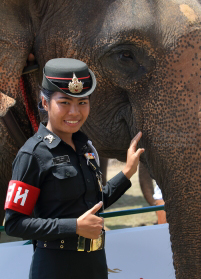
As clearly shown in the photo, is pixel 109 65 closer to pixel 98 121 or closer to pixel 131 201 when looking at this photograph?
pixel 98 121

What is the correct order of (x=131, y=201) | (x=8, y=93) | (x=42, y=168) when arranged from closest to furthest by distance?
1. (x=42, y=168)
2. (x=8, y=93)
3. (x=131, y=201)

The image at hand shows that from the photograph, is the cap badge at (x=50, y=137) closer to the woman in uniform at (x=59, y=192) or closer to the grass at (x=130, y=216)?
the woman in uniform at (x=59, y=192)

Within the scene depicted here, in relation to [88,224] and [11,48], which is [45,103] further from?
[11,48]

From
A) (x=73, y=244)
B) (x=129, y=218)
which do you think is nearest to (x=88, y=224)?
(x=73, y=244)

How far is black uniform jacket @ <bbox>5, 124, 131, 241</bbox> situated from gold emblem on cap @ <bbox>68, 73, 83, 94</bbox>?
165 mm

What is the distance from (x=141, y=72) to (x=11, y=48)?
0.61m

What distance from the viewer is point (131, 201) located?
738cm

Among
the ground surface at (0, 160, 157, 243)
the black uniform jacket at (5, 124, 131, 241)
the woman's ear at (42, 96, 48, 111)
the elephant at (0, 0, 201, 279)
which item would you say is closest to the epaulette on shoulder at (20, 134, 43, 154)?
the black uniform jacket at (5, 124, 131, 241)

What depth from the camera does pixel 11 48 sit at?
206cm

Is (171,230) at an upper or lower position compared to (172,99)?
lower

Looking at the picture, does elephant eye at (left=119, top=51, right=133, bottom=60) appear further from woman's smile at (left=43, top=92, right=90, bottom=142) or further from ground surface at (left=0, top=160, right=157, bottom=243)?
ground surface at (left=0, top=160, right=157, bottom=243)

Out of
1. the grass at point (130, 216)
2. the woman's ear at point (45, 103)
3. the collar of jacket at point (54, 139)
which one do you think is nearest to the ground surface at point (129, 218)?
the grass at point (130, 216)

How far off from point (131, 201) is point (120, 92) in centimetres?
552

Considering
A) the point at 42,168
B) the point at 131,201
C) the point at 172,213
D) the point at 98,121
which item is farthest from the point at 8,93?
the point at 131,201
